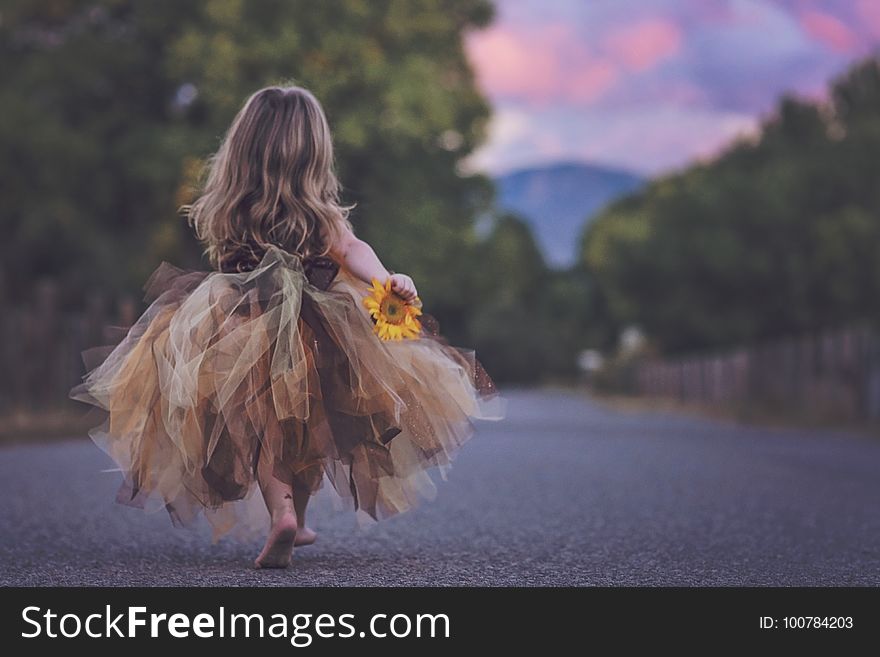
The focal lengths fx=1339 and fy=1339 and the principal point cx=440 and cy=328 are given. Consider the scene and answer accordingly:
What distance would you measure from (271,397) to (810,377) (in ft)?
53.8

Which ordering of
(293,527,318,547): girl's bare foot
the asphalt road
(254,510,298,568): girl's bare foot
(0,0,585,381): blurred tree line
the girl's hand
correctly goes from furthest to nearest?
(0,0,585,381): blurred tree line, (293,527,318,547): girl's bare foot, the girl's hand, (254,510,298,568): girl's bare foot, the asphalt road

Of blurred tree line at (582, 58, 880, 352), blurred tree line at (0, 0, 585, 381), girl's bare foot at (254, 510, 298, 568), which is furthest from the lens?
blurred tree line at (582, 58, 880, 352)

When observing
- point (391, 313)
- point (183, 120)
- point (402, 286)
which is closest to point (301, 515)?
point (391, 313)

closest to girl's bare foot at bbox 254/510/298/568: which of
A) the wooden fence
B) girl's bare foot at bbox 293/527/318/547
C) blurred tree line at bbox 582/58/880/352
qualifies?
girl's bare foot at bbox 293/527/318/547

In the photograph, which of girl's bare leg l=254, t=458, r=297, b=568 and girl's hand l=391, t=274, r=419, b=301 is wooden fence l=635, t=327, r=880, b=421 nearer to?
girl's hand l=391, t=274, r=419, b=301

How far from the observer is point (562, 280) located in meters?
92.2

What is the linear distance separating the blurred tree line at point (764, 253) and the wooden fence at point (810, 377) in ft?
20.7

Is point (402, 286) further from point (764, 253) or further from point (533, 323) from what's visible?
point (533, 323)

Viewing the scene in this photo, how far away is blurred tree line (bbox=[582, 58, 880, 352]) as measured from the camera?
3509 centimetres

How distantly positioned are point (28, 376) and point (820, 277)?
26.1 m

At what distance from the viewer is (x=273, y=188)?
5.14 metres

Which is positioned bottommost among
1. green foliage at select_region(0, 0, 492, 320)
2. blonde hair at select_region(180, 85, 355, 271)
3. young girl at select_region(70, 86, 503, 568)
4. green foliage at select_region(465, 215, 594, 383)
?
green foliage at select_region(465, 215, 594, 383)

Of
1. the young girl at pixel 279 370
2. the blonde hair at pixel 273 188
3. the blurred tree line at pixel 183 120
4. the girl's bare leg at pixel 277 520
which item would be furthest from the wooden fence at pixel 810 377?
the girl's bare leg at pixel 277 520

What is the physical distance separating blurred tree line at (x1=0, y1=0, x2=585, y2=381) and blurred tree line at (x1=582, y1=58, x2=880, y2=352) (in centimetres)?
1181
